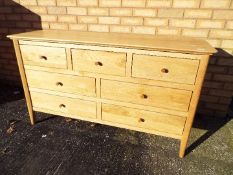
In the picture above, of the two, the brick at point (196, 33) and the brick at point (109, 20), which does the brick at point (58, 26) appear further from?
the brick at point (196, 33)

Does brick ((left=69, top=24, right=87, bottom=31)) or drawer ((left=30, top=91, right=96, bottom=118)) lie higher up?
brick ((left=69, top=24, right=87, bottom=31))

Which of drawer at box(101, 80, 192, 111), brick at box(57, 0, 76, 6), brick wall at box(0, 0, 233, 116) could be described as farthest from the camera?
brick at box(57, 0, 76, 6)

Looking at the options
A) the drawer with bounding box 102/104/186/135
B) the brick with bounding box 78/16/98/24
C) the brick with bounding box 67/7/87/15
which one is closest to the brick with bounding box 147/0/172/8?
the brick with bounding box 78/16/98/24

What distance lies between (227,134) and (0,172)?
9.42ft

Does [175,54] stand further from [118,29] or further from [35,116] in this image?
[35,116]

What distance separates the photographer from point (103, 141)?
8.50 ft

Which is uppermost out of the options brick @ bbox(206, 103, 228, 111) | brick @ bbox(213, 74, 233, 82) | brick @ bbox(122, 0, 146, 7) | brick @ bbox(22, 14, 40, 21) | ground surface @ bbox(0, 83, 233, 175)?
brick @ bbox(122, 0, 146, 7)

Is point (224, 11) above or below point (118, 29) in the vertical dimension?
above

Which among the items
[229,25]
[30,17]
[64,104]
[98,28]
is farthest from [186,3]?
[30,17]

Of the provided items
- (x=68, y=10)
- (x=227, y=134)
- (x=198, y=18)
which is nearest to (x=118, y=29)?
(x=68, y=10)

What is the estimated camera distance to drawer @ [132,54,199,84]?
193cm

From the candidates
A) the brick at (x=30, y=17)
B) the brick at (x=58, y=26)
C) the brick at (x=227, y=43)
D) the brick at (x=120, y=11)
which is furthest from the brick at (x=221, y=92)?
the brick at (x=30, y=17)

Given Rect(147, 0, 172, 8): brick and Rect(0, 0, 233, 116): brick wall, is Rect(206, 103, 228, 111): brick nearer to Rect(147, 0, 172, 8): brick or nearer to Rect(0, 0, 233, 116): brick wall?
Rect(0, 0, 233, 116): brick wall

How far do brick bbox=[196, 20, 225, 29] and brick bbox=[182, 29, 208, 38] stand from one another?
64mm
